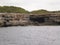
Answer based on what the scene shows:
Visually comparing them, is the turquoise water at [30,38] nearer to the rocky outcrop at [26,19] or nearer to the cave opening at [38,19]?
the rocky outcrop at [26,19]

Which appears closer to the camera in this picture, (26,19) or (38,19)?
(26,19)

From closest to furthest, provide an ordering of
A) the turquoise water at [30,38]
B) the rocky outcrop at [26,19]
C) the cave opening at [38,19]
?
1. the turquoise water at [30,38]
2. the rocky outcrop at [26,19]
3. the cave opening at [38,19]

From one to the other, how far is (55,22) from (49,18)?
3117 millimetres

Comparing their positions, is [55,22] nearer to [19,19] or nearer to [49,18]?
[49,18]

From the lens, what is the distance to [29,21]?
111 m

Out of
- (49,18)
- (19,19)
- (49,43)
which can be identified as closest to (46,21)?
(49,18)

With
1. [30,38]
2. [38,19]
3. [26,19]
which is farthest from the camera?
[38,19]

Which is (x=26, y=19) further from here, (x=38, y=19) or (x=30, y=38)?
(x=30, y=38)

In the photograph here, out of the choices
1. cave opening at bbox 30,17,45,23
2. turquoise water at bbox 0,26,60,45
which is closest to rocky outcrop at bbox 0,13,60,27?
cave opening at bbox 30,17,45,23

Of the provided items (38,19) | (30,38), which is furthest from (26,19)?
(30,38)

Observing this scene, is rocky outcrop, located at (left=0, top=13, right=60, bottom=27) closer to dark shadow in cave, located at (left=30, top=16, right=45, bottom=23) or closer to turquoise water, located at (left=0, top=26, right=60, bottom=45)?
dark shadow in cave, located at (left=30, top=16, right=45, bottom=23)

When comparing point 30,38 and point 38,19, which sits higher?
point 30,38

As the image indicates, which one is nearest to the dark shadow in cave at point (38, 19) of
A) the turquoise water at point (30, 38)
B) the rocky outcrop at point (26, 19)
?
the rocky outcrop at point (26, 19)

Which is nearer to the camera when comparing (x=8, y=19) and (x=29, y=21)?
(x=8, y=19)
